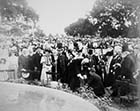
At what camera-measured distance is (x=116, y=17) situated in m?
2.98

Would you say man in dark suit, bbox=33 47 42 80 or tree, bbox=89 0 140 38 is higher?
tree, bbox=89 0 140 38

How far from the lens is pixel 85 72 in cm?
313

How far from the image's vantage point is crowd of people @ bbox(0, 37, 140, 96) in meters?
2.97

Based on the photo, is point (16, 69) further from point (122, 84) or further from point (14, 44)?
point (122, 84)

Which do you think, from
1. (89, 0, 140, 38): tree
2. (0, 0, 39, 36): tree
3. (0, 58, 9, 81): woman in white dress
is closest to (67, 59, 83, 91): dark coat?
(89, 0, 140, 38): tree

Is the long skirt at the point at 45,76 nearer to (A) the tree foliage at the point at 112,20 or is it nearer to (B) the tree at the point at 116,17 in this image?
(A) the tree foliage at the point at 112,20

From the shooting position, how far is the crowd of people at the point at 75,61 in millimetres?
2969

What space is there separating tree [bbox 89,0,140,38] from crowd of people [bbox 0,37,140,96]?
4.3 inches

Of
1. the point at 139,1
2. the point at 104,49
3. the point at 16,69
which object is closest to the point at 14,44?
the point at 16,69

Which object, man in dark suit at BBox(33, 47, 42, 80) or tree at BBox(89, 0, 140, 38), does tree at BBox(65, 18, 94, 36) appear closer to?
tree at BBox(89, 0, 140, 38)

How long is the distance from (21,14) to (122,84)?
182 centimetres

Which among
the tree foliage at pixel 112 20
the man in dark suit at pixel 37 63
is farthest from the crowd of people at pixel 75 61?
the tree foliage at pixel 112 20

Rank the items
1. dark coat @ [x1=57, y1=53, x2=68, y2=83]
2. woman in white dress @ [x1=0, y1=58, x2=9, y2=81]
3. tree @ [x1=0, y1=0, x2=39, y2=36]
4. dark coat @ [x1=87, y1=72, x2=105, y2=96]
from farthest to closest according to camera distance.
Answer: woman in white dress @ [x1=0, y1=58, x2=9, y2=81], tree @ [x1=0, y1=0, x2=39, y2=36], dark coat @ [x1=57, y1=53, x2=68, y2=83], dark coat @ [x1=87, y1=72, x2=105, y2=96]

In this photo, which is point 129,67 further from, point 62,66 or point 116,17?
point 62,66
